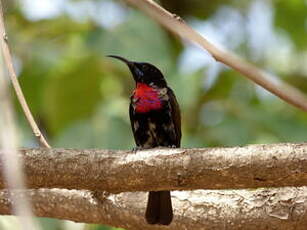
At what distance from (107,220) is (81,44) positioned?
2491 millimetres

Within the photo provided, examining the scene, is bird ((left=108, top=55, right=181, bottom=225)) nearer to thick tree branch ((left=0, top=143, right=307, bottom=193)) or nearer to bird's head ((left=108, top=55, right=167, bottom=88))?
bird's head ((left=108, top=55, right=167, bottom=88))

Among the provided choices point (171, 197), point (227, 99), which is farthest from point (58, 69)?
point (171, 197)

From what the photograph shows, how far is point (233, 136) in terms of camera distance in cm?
503

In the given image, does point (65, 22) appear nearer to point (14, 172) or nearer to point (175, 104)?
point (175, 104)

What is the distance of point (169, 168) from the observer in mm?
2703

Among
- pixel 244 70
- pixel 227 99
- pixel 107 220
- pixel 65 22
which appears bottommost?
pixel 107 220

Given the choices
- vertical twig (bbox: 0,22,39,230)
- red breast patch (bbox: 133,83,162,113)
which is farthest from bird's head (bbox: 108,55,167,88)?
vertical twig (bbox: 0,22,39,230)

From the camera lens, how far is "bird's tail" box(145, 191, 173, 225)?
325cm

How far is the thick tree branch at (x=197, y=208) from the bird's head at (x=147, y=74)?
1145 millimetres

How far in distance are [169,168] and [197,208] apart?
0.65 meters

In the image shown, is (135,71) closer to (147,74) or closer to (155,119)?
(147,74)

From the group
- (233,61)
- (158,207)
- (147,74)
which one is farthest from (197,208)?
(233,61)

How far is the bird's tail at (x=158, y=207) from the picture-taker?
3.25 meters

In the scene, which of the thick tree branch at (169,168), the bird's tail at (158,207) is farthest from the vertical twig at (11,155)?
the bird's tail at (158,207)
